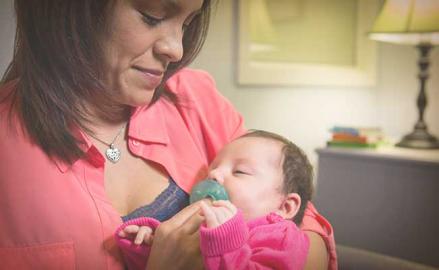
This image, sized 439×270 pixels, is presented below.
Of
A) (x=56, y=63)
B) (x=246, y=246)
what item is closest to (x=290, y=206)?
(x=246, y=246)

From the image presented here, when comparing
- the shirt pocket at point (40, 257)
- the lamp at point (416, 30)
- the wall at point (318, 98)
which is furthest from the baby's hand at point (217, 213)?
the lamp at point (416, 30)

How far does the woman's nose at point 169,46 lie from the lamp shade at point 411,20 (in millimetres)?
1088

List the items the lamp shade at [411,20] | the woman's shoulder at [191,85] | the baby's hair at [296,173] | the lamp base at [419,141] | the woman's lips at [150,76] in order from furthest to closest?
the lamp base at [419,141] < the lamp shade at [411,20] < the woman's shoulder at [191,85] < the baby's hair at [296,173] < the woman's lips at [150,76]

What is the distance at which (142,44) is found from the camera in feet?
2.45

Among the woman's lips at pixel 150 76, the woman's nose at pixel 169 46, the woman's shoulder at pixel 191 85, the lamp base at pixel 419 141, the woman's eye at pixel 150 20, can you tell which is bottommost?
the lamp base at pixel 419 141

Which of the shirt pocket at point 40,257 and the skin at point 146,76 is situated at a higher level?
the skin at point 146,76

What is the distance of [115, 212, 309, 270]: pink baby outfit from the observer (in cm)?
66

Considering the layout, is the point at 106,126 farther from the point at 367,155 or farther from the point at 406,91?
the point at 406,91

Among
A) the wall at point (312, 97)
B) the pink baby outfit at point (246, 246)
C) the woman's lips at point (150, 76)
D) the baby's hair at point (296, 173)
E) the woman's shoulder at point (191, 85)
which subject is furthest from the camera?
the wall at point (312, 97)

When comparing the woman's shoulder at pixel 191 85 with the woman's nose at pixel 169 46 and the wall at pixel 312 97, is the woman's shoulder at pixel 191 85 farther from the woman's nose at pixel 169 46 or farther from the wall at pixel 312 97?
the wall at pixel 312 97

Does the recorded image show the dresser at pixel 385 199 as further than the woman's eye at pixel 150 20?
Yes

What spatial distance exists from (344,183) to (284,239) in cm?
97

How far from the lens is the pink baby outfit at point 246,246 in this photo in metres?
0.66

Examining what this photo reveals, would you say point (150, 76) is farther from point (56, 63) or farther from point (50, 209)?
point (50, 209)
